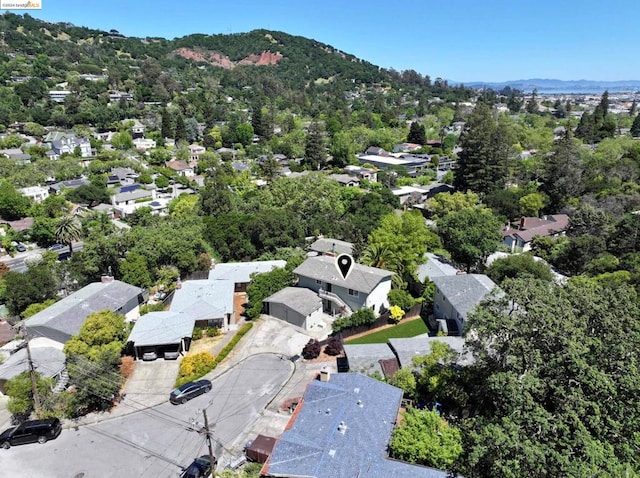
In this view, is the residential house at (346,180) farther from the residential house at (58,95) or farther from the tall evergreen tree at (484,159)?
the residential house at (58,95)

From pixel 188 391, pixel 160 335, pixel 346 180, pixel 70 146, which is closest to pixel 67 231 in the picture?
pixel 160 335

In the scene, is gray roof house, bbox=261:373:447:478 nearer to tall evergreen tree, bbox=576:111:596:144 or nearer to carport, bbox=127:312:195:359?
carport, bbox=127:312:195:359

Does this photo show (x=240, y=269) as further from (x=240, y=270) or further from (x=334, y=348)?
(x=334, y=348)

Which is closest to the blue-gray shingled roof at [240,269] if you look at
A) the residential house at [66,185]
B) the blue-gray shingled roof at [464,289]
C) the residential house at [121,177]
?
the blue-gray shingled roof at [464,289]

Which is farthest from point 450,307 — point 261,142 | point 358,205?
point 261,142

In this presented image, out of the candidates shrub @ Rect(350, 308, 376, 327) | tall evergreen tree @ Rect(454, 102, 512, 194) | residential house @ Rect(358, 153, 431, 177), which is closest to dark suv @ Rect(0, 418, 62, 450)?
shrub @ Rect(350, 308, 376, 327)

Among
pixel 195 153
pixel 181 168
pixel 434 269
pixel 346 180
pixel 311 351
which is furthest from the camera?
pixel 195 153

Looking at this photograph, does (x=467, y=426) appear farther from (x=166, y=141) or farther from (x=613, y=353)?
(x=166, y=141)
